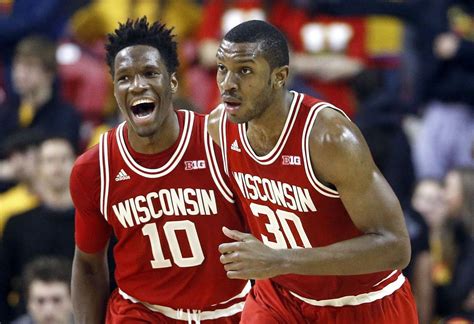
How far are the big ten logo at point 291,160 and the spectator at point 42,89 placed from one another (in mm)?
4261

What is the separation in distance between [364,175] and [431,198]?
4.05 metres

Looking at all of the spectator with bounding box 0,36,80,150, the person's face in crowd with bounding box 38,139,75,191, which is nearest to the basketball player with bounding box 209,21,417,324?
the person's face in crowd with bounding box 38,139,75,191

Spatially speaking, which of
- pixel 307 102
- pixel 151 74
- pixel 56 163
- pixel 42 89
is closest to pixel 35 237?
pixel 56 163

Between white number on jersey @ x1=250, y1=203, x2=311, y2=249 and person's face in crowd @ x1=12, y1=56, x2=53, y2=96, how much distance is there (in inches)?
171

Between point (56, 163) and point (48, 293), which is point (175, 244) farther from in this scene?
point (56, 163)

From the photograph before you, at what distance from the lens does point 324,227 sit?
521 cm

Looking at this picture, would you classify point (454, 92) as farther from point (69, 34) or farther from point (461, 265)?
point (69, 34)

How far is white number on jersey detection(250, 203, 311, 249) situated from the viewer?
5.25 m

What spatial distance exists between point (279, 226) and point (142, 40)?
1058 mm

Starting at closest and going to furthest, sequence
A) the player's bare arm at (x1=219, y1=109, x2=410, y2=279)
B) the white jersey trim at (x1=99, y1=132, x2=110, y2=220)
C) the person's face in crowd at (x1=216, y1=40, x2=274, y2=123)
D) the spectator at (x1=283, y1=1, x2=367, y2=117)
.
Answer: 1. the player's bare arm at (x1=219, y1=109, x2=410, y2=279)
2. the person's face in crowd at (x1=216, y1=40, x2=274, y2=123)
3. the white jersey trim at (x1=99, y1=132, x2=110, y2=220)
4. the spectator at (x1=283, y1=1, x2=367, y2=117)

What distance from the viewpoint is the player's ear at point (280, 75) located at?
5109 mm

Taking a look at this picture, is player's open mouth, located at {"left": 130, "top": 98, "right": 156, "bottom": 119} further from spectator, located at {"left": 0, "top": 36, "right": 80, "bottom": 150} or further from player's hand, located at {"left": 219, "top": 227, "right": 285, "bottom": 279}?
spectator, located at {"left": 0, "top": 36, "right": 80, "bottom": 150}

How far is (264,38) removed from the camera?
5.05 metres

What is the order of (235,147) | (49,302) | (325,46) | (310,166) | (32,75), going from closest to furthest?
1. (310,166)
2. (235,147)
3. (49,302)
4. (32,75)
5. (325,46)
